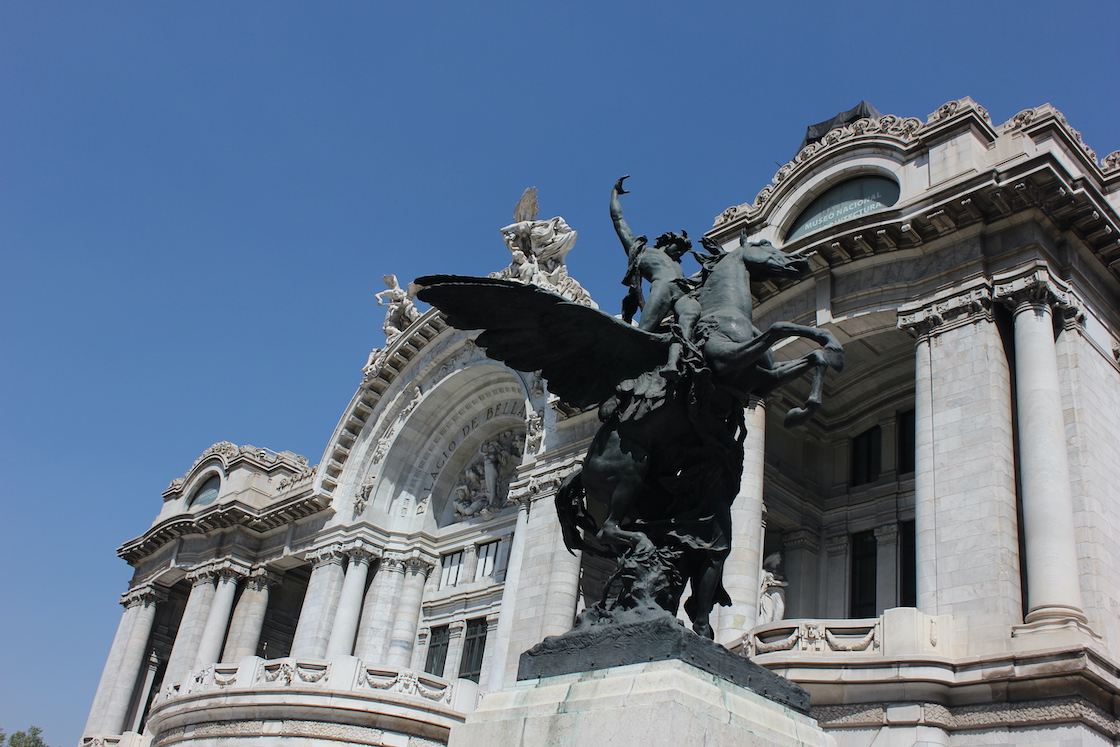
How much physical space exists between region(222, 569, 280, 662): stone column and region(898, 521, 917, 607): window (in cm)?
2193

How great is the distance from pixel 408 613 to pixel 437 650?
1.62 meters

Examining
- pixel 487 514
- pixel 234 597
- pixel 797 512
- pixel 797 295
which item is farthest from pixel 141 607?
pixel 797 295

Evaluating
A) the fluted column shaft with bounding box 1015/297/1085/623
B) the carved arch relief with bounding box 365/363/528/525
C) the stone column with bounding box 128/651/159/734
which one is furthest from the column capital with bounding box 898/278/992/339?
the stone column with bounding box 128/651/159/734

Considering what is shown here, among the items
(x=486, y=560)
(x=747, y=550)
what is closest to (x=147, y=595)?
(x=486, y=560)

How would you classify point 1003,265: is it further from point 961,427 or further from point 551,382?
point 551,382

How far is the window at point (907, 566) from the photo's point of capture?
855 inches

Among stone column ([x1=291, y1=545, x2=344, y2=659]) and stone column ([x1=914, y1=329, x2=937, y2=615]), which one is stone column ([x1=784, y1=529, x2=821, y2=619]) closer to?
stone column ([x1=914, y1=329, x2=937, y2=615])

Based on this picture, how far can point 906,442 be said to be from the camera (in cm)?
2394

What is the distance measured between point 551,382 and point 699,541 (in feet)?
5.74

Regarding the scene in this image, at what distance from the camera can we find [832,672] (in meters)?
14.9

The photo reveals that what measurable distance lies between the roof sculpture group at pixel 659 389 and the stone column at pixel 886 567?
16.4m

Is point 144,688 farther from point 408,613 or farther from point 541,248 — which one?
point 541,248

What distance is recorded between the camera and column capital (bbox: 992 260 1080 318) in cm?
1719

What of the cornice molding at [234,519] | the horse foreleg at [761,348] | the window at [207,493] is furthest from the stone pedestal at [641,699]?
the window at [207,493]
